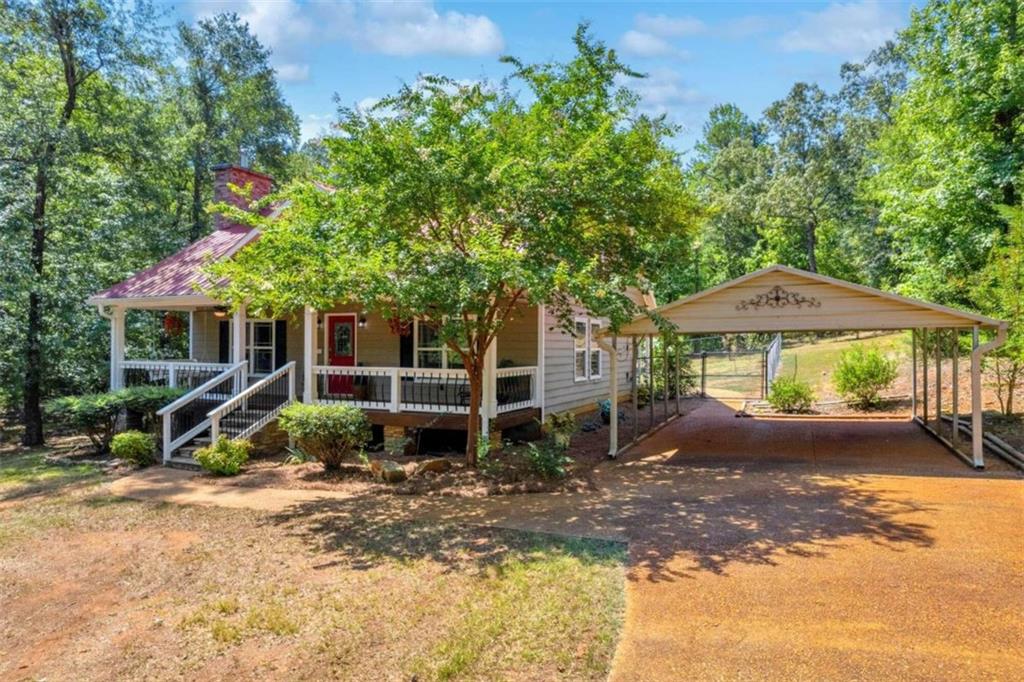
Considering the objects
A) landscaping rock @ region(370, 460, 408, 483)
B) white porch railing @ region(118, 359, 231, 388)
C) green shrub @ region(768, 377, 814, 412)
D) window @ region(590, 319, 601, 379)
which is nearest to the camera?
landscaping rock @ region(370, 460, 408, 483)

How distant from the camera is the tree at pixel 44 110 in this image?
13.0 meters

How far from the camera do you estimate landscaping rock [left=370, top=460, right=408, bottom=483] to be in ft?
29.9

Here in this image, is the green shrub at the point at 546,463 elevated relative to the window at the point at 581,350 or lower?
lower

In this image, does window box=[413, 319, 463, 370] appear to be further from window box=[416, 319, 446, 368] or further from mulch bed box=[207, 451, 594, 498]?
mulch bed box=[207, 451, 594, 498]

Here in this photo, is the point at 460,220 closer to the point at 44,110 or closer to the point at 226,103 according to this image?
the point at 44,110

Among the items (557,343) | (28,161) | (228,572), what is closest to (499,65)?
(557,343)

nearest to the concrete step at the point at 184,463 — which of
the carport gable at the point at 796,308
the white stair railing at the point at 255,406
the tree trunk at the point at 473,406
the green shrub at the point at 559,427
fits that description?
the white stair railing at the point at 255,406

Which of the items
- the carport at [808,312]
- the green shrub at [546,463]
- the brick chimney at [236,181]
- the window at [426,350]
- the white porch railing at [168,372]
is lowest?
the green shrub at [546,463]

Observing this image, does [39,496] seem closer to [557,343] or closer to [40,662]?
[40,662]

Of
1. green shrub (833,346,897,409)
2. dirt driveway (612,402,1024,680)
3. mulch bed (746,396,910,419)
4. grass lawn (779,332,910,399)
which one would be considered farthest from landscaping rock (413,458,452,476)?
grass lawn (779,332,910,399)

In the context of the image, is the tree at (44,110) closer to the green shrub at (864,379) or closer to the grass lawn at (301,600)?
the grass lawn at (301,600)

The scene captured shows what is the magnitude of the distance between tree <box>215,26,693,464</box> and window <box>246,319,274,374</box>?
632 centimetres

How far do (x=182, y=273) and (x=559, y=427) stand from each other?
9459mm

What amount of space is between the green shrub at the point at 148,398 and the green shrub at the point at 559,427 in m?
7.57
